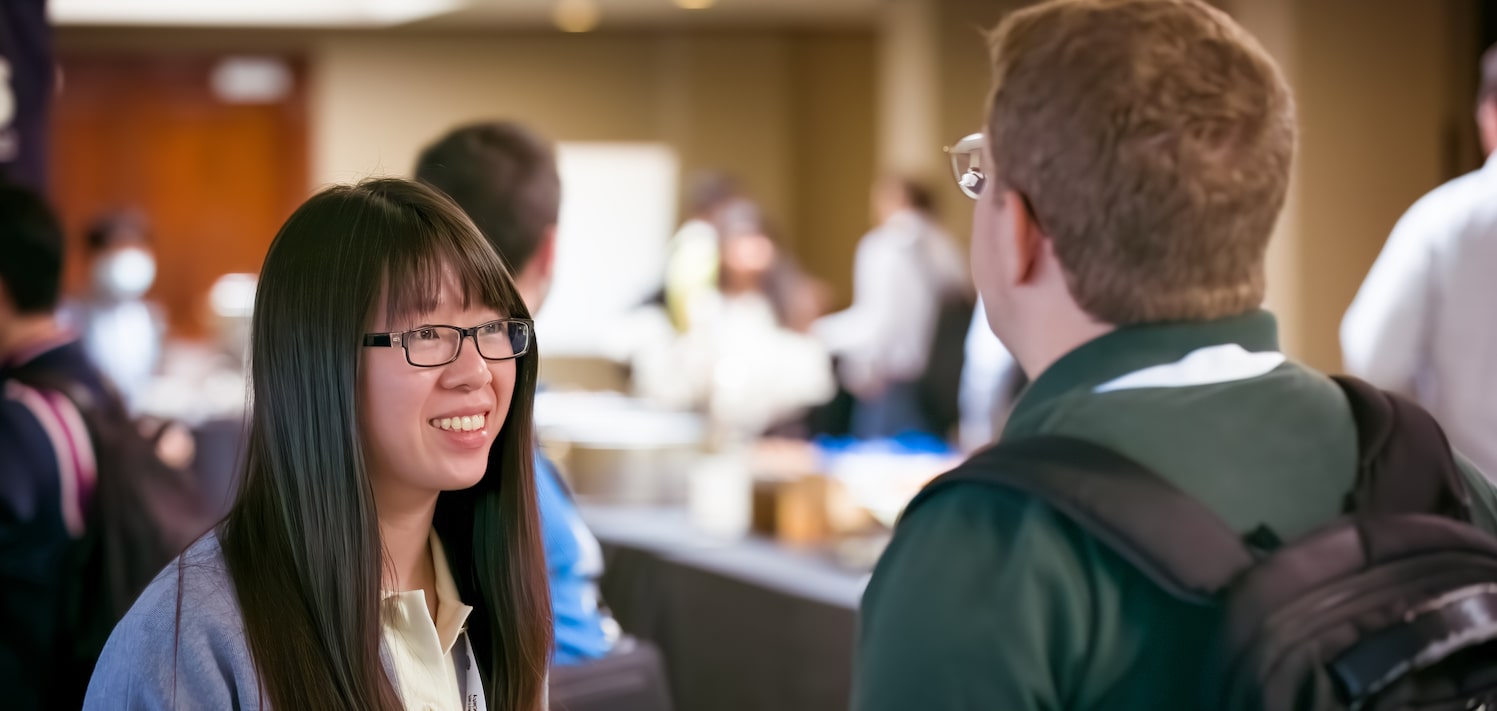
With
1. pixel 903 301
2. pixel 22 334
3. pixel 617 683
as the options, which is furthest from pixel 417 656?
pixel 903 301

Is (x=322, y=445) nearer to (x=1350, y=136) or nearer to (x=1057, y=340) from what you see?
(x=1057, y=340)

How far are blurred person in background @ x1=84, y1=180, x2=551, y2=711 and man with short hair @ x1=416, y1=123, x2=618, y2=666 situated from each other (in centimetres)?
71

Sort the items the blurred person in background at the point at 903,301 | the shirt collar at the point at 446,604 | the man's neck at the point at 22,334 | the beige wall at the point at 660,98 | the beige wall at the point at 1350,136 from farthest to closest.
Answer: the beige wall at the point at 660,98
the blurred person in background at the point at 903,301
the beige wall at the point at 1350,136
the man's neck at the point at 22,334
the shirt collar at the point at 446,604

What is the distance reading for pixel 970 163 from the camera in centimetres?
103

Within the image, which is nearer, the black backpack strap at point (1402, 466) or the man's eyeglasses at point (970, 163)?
the black backpack strap at point (1402, 466)

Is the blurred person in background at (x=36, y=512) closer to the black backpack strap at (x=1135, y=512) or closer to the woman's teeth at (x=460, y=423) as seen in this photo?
the woman's teeth at (x=460, y=423)

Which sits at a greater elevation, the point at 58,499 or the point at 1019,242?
the point at 1019,242

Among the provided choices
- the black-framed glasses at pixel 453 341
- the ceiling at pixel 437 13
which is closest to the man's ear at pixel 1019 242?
the black-framed glasses at pixel 453 341

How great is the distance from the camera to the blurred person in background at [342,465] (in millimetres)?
1027

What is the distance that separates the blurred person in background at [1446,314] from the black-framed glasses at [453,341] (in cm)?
188

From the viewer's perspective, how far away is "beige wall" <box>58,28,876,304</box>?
1019 centimetres

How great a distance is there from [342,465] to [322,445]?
21mm

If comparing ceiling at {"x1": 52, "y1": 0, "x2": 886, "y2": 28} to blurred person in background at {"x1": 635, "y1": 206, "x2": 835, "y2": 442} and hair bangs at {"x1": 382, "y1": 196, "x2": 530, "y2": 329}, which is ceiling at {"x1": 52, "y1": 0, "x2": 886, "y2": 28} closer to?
blurred person in background at {"x1": 635, "y1": 206, "x2": 835, "y2": 442}

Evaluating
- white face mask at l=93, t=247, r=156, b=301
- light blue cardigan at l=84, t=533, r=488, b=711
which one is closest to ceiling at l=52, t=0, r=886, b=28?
white face mask at l=93, t=247, r=156, b=301
